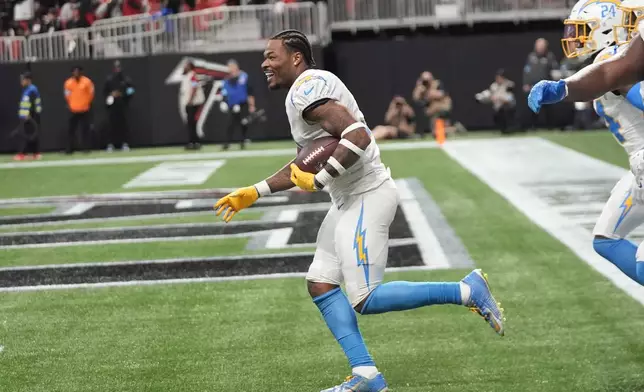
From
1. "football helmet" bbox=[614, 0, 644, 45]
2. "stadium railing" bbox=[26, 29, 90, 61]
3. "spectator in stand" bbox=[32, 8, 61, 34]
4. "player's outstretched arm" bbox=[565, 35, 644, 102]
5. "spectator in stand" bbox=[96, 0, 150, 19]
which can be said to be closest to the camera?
"player's outstretched arm" bbox=[565, 35, 644, 102]

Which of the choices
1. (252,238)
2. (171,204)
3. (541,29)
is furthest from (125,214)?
(541,29)

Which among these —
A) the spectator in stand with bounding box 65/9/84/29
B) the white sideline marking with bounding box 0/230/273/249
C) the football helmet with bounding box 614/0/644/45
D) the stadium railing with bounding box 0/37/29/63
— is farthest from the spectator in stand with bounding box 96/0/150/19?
the football helmet with bounding box 614/0/644/45

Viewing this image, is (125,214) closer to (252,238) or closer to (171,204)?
(171,204)

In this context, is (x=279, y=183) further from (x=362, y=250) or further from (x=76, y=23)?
(x=76, y=23)

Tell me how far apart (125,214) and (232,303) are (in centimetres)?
564

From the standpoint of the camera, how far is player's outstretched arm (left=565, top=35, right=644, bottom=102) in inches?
177

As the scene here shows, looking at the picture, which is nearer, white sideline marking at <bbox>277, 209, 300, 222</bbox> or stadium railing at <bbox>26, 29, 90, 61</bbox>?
white sideline marking at <bbox>277, 209, 300, 222</bbox>

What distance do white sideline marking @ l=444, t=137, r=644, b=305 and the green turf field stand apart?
0.20 m

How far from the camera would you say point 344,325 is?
18.0ft

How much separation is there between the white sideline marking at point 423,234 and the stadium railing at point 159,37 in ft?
40.0

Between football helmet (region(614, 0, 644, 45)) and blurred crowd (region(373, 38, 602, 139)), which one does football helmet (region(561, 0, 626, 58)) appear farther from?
blurred crowd (region(373, 38, 602, 139))

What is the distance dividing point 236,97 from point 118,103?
309 centimetres

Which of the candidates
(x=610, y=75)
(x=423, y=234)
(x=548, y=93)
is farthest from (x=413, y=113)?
(x=610, y=75)

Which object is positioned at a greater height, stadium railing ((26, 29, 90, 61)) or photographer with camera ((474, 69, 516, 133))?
stadium railing ((26, 29, 90, 61))
